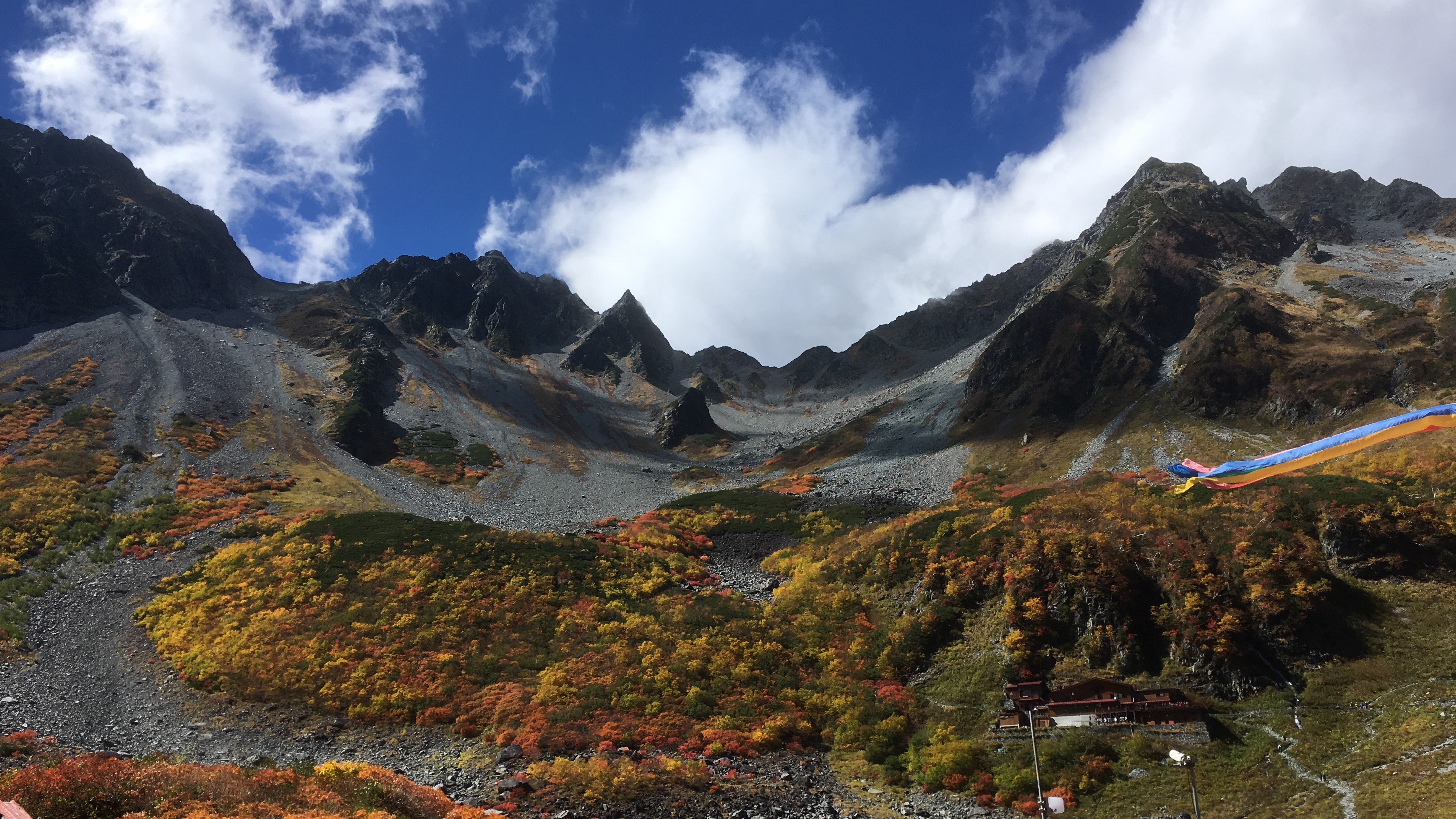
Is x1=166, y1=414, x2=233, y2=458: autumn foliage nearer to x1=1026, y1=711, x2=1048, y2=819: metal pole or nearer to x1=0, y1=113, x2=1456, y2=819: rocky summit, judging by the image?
x1=0, y1=113, x2=1456, y2=819: rocky summit

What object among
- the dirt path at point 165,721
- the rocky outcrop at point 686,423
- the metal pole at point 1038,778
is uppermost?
the rocky outcrop at point 686,423

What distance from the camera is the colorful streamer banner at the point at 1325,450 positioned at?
18.5m

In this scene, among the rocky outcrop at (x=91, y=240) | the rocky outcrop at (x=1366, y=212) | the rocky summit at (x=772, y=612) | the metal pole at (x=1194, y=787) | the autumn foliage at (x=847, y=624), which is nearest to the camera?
the metal pole at (x=1194, y=787)

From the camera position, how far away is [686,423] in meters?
170

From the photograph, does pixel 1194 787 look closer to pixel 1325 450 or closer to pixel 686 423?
pixel 1325 450

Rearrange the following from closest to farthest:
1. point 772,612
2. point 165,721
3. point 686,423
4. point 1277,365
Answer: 1. point 165,721
2. point 772,612
3. point 1277,365
4. point 686,423

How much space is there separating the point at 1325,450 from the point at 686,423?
15246 cm

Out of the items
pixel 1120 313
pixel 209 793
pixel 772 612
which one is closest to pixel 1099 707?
pixel 772 612

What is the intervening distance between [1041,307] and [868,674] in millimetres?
116431

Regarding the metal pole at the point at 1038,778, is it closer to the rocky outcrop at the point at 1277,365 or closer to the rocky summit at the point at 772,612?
the rocky summit at the point at 772,612

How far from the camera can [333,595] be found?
43.4m

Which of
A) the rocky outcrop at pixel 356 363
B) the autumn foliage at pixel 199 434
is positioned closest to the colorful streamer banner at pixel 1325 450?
the autumn foliage at pixel 199 434

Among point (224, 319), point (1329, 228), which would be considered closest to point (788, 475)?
point (224, 319)

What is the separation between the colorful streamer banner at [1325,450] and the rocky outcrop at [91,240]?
589 ft
